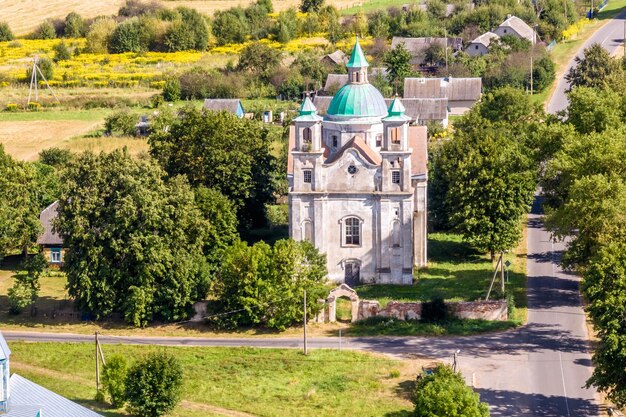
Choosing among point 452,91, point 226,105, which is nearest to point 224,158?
point 226,105

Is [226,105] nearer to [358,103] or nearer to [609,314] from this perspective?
[358,103]

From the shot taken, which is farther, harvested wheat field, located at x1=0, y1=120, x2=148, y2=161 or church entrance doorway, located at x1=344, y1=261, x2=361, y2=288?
harvested wheat field, located at x1=0, y1=120, x2=148, y2=161

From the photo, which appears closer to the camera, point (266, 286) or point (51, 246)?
point (266, 286)

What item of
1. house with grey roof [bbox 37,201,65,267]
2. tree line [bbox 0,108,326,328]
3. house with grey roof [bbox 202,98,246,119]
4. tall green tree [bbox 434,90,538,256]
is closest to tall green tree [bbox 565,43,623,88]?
house with grey roof [bbox 202,98,246,119]

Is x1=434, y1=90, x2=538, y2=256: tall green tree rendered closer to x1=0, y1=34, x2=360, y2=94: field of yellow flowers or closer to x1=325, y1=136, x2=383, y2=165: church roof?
x1=325, y1=136, x2=383, y2=165: church roof

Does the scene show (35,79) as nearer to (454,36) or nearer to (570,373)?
(454,36)

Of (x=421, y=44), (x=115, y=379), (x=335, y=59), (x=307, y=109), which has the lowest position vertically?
(x=115, y=379)

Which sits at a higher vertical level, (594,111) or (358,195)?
(594,111)
